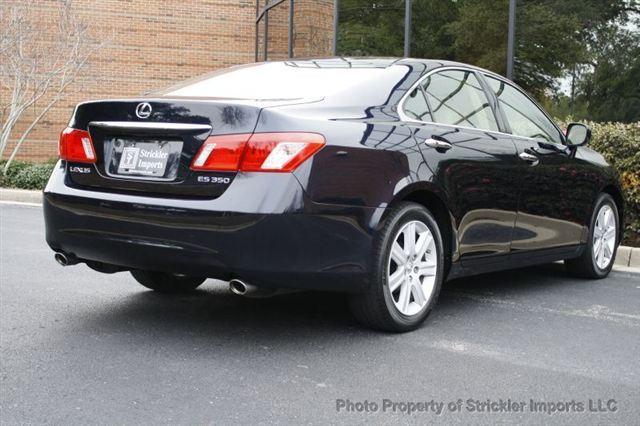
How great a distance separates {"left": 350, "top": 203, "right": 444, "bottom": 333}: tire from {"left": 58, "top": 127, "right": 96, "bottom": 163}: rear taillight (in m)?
1.59

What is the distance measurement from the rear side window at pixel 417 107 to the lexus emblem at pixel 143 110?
4.60 ft

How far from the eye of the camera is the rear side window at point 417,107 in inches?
188

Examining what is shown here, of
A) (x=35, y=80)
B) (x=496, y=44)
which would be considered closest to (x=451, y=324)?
(x=496, y=44)

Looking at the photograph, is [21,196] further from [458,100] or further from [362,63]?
[458,100]

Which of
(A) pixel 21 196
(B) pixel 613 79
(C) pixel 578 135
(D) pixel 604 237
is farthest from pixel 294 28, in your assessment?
(C) pixel 578 135

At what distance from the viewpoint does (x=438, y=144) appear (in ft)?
15.8

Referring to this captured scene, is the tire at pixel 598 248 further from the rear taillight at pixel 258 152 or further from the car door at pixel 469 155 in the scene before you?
the rear taillight at pixel 258 152

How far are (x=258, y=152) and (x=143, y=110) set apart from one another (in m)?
0.72

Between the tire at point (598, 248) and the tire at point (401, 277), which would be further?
the tire at point (598, 248)

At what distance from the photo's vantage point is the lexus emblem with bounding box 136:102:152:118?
169 inches

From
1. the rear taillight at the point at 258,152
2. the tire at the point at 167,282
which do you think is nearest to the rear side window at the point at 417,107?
the rear taillight at the point at 258,152

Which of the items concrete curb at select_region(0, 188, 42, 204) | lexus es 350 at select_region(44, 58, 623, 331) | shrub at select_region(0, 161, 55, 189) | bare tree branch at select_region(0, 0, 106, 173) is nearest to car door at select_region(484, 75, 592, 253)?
lexus es 350 at select_region(44, 58, 623, 331)

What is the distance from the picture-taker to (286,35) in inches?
839

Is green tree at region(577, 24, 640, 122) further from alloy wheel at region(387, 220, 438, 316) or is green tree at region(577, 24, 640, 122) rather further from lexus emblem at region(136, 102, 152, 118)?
lexus emblem at region(136, 102, 152, 118)
